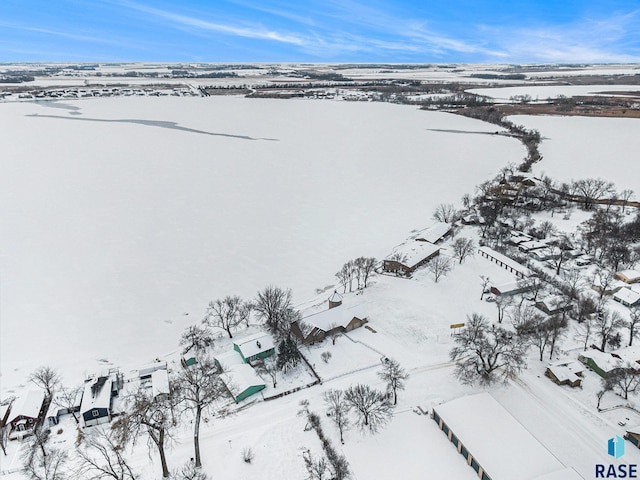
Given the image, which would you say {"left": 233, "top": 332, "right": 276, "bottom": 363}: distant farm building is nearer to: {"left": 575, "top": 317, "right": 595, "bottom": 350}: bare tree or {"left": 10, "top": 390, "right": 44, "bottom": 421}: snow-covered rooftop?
{"left": 10, "top": 390, "right": 44, "bottom": 421}: snow-covered rooftop

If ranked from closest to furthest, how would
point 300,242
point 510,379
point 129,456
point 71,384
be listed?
point 129,456 → point 510,379 → point 71,384 → point 300,242

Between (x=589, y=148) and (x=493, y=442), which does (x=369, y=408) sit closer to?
(x=493, y=442)

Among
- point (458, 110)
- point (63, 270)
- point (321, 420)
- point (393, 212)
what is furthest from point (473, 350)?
point (458, 110)

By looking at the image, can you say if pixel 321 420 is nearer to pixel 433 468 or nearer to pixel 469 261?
pixel 433 468

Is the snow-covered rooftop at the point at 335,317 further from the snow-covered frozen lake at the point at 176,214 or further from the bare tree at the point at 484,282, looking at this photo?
the bare tree at the point at 484,282

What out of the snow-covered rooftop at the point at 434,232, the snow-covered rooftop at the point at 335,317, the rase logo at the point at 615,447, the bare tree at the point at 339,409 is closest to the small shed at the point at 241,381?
the bare tree at the point at 339,409

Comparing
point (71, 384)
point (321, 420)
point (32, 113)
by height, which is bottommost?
point (71, 384)

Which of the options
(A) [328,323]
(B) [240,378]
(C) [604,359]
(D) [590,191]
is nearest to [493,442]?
(C) [604,359]
